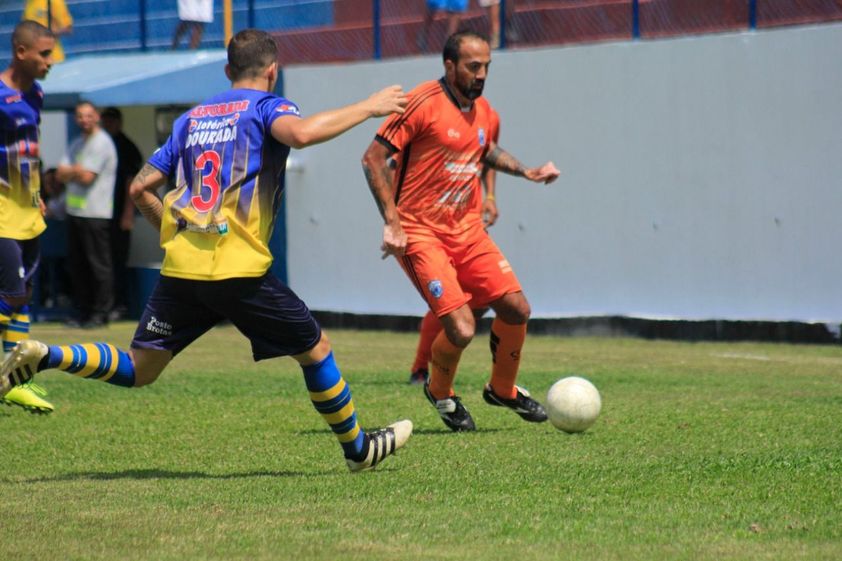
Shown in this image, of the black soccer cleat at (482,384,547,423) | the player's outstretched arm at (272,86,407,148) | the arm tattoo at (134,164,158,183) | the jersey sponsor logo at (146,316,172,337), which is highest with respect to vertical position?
the player's outstretched arm at (272,86,407,148)

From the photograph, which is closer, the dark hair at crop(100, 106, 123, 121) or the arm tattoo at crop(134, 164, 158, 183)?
the arm tattoo at crop(134, 164, 158, 183)

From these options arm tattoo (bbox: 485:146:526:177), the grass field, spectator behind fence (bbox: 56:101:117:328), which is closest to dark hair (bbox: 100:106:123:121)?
spectator behind fence (bbox: 56:101:117:328)

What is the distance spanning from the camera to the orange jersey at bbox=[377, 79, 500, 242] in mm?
8609

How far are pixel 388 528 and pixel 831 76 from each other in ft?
32.3

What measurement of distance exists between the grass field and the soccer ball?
0.31 ft

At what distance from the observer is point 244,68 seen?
690cm

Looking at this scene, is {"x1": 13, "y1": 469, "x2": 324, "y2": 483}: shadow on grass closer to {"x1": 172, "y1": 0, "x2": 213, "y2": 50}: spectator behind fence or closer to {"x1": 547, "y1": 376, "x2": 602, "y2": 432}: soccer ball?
{"x1": 547, "y1": 376, "x2": 602, "y2": 432}: soccer ball

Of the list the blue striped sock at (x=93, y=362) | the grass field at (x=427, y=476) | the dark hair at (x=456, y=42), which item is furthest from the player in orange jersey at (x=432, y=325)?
the blue striped sock at (x=93, y=362)

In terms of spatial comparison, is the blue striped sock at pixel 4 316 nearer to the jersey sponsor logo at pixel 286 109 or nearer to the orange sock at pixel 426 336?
the orange sock at pixel 426 336

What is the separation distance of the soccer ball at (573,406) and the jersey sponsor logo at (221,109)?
2667mm

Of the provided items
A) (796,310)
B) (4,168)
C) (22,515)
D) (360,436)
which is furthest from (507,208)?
(22,515)

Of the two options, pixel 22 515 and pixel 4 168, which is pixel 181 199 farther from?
pixel 4 168

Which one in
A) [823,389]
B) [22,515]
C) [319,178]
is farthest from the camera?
[319,178]

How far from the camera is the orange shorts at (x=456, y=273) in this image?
332 inches
